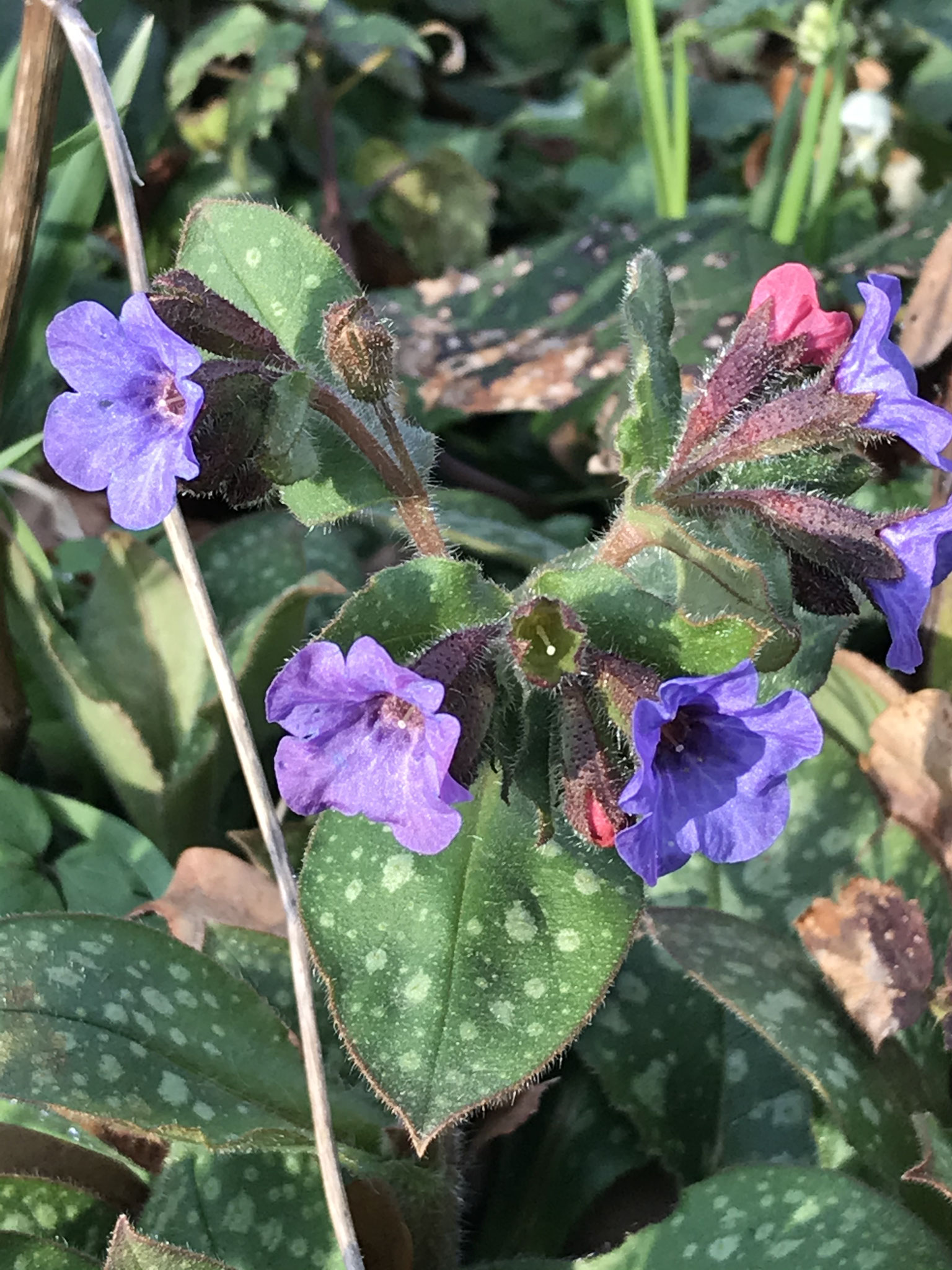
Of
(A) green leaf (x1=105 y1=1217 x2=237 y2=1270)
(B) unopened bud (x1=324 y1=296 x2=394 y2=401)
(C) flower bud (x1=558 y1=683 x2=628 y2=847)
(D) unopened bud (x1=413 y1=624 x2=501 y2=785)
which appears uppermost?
(B) unopened bud (x1=324 y1=296 x2=394 y2=401)

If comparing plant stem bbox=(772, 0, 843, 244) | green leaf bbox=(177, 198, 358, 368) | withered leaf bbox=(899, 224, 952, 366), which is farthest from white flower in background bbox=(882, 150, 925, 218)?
green leaf bbox=(177, 198, 358, 368)

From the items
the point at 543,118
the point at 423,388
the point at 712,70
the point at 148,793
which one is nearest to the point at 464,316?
the point at 423,388

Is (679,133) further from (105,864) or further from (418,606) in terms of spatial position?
(105,864)

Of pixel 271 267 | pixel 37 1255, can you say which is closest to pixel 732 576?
pixel 271 267

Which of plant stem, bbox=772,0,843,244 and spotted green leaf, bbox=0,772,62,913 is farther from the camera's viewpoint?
plant stem, bbox=772,0,843,244

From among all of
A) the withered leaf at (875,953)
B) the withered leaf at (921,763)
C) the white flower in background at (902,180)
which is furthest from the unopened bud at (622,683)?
the white flower in background at (902,180)

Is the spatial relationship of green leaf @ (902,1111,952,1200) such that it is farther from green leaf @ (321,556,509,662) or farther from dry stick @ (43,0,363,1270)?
green leaf @ (321,556,509,662)
